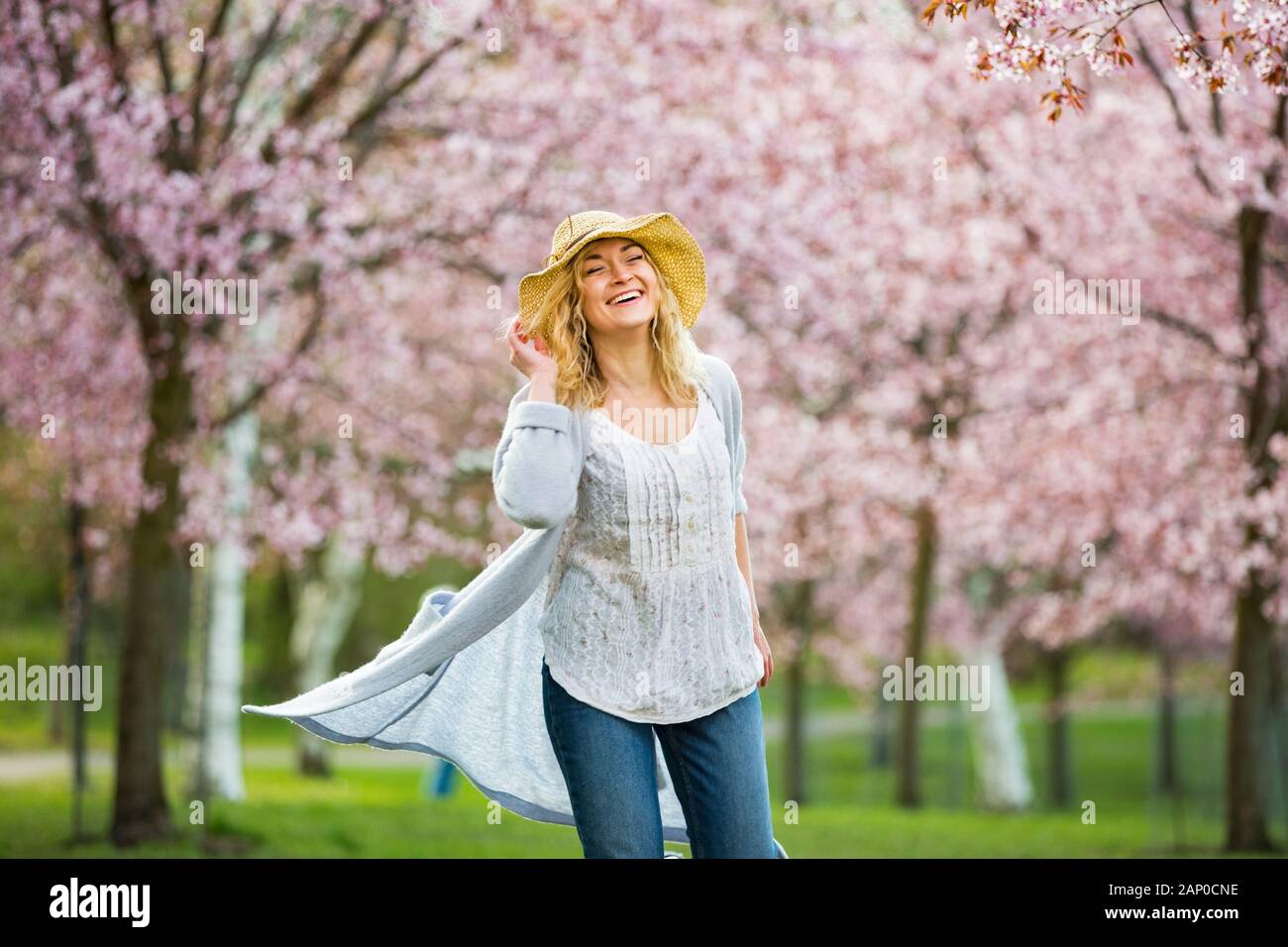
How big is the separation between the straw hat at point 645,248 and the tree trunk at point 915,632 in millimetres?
12351

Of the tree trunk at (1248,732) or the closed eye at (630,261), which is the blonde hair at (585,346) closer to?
the closed eye at (630,261)

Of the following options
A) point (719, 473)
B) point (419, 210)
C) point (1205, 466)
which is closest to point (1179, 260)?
point (1205, 466)

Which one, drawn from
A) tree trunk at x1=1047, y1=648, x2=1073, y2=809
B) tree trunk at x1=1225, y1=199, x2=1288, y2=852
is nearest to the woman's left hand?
tree trunk at x1=1225, y1=199, x2=1288, y2=852

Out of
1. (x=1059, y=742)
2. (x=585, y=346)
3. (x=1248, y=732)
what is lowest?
(x=1059, y=742)

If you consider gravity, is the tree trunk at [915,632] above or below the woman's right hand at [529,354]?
below

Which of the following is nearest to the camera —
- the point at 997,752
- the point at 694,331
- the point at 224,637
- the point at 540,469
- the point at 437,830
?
the point at 540,469

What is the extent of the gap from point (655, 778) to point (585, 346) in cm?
114

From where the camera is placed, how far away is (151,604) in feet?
34.8

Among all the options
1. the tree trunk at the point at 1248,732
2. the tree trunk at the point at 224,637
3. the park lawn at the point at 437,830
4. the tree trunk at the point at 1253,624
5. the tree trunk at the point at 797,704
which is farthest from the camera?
the tree trunk at the point at 797,704

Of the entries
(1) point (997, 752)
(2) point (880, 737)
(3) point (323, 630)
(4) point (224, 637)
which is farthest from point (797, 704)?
(2) point (880, 737)

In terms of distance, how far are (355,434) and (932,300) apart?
6.08m

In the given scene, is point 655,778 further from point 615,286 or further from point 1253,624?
point 1253,624

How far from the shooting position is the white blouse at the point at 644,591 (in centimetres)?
378

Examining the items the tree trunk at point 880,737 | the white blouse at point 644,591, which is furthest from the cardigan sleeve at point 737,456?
the tree trunk at point 880,737
